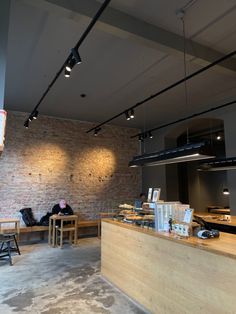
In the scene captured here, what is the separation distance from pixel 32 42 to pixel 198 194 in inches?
353

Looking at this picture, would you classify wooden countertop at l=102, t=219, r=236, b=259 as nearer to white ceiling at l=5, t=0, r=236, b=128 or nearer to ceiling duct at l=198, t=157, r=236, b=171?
ceiling duct at l=198, t=157, r=236, b=171

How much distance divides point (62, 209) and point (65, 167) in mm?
1426

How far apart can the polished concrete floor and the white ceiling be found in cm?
377

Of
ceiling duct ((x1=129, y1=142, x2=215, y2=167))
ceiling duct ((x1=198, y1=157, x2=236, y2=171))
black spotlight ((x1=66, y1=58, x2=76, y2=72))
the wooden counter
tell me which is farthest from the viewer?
ceiling duct ((x1=198, y1=157, x2=236, y2=171))

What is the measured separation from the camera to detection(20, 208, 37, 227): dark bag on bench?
678cm

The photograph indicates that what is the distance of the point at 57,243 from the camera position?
22.4 feet

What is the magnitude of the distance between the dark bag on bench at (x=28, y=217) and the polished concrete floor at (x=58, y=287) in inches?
48.2

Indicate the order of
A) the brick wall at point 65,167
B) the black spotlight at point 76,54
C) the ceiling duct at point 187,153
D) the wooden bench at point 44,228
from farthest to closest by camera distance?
the brick wall at point 65,167 → the wooden bench at point 44,228 → the black spotlight at point 76,54 → the ceiling duct at point 187,153

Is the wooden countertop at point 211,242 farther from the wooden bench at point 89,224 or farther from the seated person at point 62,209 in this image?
the wooden bench at point 89,224

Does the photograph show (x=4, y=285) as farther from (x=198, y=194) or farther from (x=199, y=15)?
(x=198, y=194)

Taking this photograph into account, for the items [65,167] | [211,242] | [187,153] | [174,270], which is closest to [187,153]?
[187,153]

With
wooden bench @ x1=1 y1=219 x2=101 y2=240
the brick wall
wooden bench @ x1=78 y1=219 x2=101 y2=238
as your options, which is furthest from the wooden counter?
the brick wall

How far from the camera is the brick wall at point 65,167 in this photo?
715 cm

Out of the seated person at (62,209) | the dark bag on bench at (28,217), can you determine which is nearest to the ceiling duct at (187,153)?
the seated person at (62,209)
